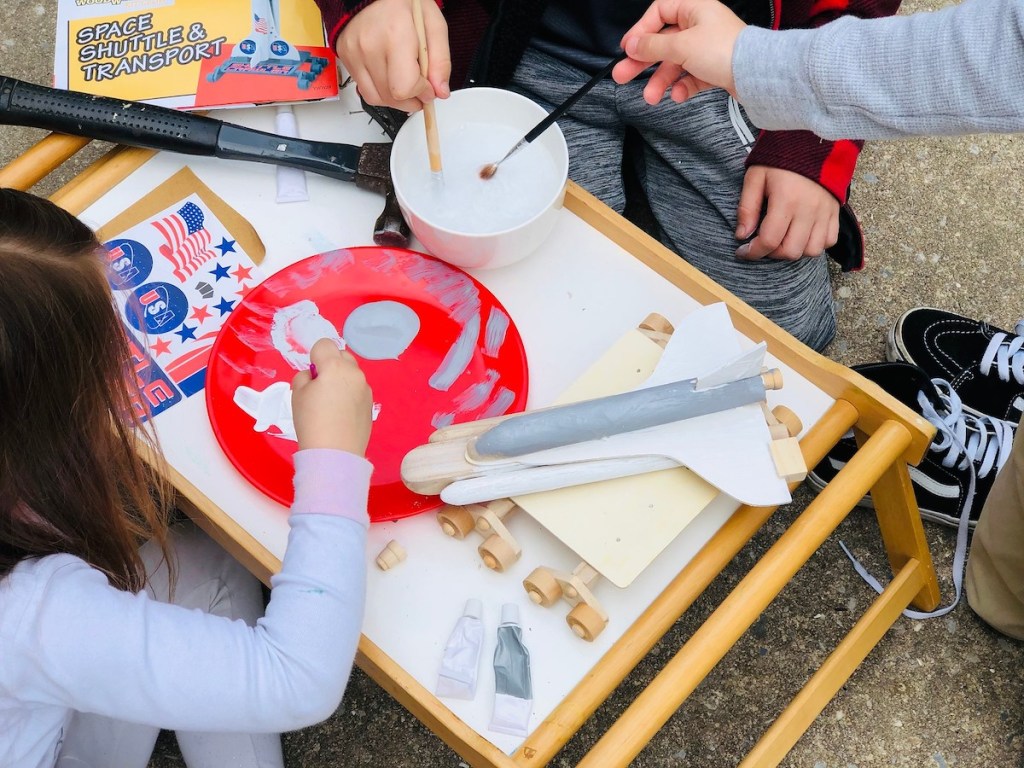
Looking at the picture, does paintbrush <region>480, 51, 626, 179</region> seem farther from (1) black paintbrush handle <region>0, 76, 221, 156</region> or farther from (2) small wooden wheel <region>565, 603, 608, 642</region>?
(2) small wooden wheel <region>565, 603, 608, 642</region>

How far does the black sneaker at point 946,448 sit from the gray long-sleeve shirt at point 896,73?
0.42m

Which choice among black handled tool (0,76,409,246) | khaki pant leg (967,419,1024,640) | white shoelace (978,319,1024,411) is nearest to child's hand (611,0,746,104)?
black handled tool (0,76,409,246)

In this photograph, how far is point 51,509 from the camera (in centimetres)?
63

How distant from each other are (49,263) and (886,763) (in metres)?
1.00

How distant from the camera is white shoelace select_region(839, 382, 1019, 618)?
3.33 feet

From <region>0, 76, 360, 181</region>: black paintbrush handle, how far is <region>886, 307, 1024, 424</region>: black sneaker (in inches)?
30.0

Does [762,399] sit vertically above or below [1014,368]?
above

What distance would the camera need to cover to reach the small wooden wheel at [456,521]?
0.66 metres

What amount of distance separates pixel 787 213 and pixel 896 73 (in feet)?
0.91

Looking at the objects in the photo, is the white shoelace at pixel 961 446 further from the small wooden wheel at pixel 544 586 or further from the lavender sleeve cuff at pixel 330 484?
the lavender sleeve cuff at pixel 330 484

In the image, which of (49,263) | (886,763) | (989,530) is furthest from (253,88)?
(886,763)

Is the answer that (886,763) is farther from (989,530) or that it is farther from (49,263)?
(49,263)

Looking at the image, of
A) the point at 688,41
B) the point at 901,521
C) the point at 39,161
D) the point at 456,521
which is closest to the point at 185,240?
the point at 39,161

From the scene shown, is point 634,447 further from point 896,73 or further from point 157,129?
point 157,129
